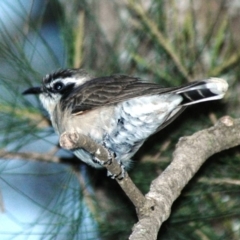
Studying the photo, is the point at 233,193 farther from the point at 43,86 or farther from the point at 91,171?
the point at 43,86

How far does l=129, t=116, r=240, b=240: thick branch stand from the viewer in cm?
290

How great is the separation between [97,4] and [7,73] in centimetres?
54

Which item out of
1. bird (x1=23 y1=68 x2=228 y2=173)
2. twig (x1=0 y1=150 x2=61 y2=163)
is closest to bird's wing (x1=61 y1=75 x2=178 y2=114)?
bird (x1=23 y1=68 x2=228 y2=173)

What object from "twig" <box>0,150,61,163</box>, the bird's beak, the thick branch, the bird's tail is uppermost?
the bird's beak

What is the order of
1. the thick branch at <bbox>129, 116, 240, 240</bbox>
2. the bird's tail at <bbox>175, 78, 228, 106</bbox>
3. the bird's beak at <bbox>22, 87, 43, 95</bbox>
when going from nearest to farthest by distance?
the thick branch at <bbox>129, 116, 240, 240</bbox>
the bird's tail at <bbox>175, 78, 228, 106</bbox>
the bird's beak at <bbox>22, 87, 43, 95</bbox>

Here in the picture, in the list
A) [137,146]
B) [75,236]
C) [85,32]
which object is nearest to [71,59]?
[85,32]

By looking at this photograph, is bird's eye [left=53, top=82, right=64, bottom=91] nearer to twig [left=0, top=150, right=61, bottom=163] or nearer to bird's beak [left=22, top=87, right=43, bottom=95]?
bird's beak [left=22, top=87, right=43, bottom=95]

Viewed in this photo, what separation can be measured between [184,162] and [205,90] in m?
0.29

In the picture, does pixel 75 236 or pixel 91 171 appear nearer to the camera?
pixel 75 236

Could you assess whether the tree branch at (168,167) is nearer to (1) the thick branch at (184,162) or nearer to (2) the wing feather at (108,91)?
A: (1) the thick branch at (184,162)

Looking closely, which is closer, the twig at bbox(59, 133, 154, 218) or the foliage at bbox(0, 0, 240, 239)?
the twig at bbox(59, 133, 154, 218)

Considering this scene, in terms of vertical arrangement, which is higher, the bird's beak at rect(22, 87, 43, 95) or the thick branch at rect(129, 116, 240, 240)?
the bird's beak at rect(22, 87, 43, 95)

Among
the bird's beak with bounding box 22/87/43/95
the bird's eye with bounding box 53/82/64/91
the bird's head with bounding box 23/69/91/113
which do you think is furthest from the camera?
the bird's eye with bounding box 53/82/64/91

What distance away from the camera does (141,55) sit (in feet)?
11.5
